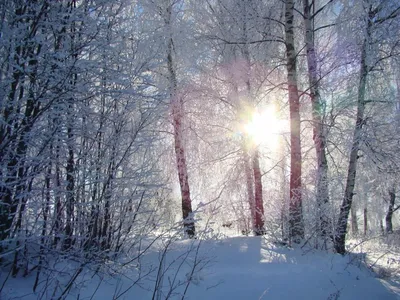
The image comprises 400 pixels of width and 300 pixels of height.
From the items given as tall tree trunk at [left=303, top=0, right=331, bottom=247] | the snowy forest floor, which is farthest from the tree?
the snowy forest floor

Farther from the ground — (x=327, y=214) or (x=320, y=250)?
(x=327, y=214)

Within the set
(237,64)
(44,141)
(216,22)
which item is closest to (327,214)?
(237,64)

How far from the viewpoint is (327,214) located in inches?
214

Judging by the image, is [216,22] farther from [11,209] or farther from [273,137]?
[11,209]

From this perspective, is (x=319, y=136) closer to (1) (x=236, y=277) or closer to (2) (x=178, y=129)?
(2) (x=178, y=129)

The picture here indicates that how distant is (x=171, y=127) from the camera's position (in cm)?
815

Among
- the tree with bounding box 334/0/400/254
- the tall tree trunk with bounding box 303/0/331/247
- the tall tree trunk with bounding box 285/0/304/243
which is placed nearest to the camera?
the tall tree trunk with bounding box 303/0/331/247

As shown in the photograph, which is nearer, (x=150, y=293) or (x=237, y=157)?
(x=150, y=293)

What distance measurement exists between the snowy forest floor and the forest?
0.25ft

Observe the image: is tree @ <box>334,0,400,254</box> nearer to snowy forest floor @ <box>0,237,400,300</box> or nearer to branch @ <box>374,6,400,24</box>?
branch @ <box>374,6,400,24</box>

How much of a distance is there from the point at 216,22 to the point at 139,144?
5.31 metres

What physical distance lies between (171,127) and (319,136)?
3950mm

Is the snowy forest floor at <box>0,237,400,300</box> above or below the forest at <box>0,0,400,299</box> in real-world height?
below

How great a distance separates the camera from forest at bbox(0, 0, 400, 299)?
2.52m
